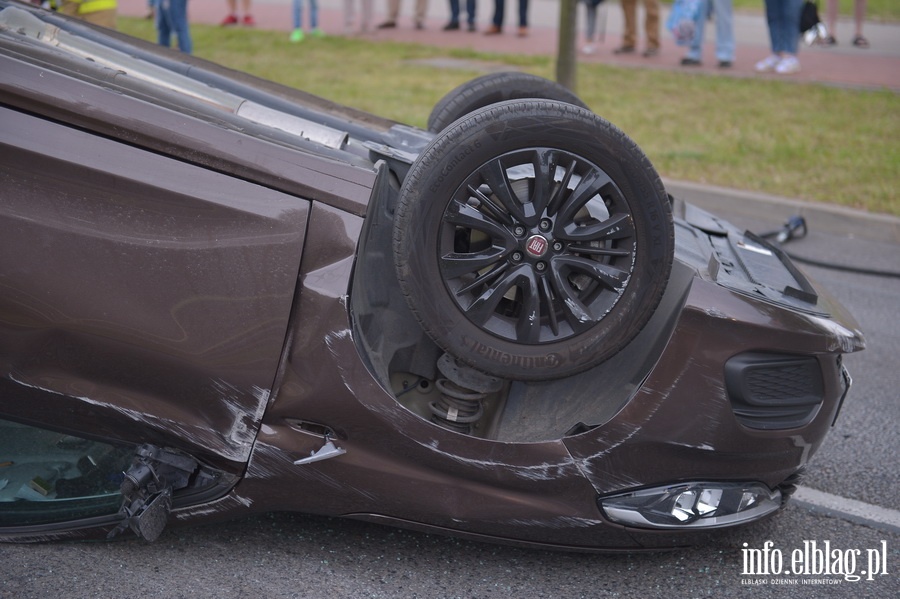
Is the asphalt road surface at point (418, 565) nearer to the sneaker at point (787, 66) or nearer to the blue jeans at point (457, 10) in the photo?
the sneaker at point (787, 66)

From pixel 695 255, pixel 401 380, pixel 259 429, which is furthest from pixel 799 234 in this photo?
pixel 259 429

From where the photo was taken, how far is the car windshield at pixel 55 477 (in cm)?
261

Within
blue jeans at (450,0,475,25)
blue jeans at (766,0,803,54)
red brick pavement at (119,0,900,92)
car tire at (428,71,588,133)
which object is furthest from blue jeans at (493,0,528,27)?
car tire at (428,71,588,133)

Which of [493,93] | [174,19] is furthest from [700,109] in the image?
[493,93]

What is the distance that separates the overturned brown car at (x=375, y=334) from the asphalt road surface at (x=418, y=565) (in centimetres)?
13

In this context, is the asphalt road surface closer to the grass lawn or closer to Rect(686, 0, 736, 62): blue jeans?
the grass lawn

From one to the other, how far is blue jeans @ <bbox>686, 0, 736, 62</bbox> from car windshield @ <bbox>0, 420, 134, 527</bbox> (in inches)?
413

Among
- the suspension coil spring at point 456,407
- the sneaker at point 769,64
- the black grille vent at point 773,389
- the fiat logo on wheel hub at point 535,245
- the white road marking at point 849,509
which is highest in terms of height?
the fiat logo on wheel hub at point 535,245

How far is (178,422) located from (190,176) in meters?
0.65

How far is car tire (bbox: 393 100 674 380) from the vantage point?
2402 millimetres

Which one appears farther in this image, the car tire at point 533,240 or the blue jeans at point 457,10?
the blue jeans at point 457,10

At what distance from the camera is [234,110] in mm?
2883

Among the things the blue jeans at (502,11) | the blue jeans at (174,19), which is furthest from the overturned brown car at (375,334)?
the blue jeans at (502,11)

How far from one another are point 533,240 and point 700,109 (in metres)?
7.80
